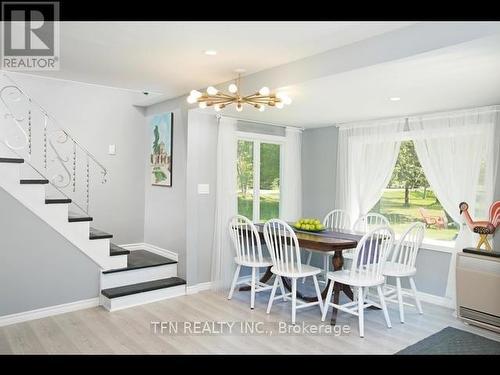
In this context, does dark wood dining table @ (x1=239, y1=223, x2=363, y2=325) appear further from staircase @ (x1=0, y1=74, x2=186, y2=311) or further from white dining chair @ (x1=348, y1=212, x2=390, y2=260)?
staircase @ (x1=0, y1=74, x2=186, y2=311)

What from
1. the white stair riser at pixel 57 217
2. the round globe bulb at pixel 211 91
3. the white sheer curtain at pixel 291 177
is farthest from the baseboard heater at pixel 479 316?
the white stair riser at pixel 57 217

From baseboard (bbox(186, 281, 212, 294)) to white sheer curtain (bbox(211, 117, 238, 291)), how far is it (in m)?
0.07

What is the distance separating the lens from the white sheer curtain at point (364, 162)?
15.2 ft

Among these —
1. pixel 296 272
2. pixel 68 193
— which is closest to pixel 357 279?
pixel 296 272

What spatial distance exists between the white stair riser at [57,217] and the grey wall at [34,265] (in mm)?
53

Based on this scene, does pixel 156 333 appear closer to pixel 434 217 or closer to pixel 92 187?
pixel 92 187

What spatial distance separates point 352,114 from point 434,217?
1583 millimetres

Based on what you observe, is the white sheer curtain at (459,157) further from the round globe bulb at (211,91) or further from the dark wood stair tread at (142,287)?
the dark wood stair tread at (142,287)

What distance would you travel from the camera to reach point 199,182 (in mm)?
4500

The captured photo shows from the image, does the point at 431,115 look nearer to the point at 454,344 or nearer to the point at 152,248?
the point at 454,344

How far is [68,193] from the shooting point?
4.75 metres

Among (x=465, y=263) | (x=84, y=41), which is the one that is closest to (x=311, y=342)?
(x=465, y=263)

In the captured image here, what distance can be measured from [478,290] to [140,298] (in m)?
3.41
